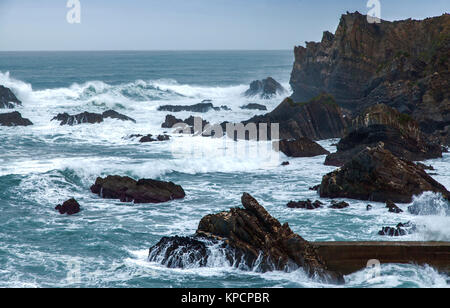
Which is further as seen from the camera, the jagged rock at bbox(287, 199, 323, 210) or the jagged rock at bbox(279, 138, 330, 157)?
the jagged rock at bbox(279, 138, 330, 157)

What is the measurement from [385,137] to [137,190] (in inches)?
566

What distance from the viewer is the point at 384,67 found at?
159 ft

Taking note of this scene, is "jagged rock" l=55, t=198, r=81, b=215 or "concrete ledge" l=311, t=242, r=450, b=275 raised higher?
"concrete ledge" l=311, t=242, r=450, b=275

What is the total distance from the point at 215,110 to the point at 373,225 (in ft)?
145

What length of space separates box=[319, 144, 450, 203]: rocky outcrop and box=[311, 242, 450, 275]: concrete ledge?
8.53 metres

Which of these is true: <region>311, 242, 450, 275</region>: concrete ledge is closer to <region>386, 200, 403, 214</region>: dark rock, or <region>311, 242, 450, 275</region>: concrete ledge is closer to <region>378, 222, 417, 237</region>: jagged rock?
<region>378, 222, 417, 237</region>: jagged rock

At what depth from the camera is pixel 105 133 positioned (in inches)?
1863

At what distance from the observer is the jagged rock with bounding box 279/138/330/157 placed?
35.6 m

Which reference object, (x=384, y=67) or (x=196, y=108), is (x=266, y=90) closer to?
(x=196, y=108)

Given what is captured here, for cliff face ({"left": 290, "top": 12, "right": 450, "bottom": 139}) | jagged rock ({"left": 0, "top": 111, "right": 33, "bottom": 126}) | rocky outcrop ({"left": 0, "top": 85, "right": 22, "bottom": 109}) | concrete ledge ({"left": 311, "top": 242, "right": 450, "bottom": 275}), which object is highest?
cliff face ({"left": 290, "top": 12, "right": 450, "bottom": 139})

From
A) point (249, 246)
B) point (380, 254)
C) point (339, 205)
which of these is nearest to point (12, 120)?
point (339, 205)

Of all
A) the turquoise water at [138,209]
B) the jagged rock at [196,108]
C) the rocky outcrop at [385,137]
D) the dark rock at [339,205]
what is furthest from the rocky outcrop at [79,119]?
the dark rock at [339,205]

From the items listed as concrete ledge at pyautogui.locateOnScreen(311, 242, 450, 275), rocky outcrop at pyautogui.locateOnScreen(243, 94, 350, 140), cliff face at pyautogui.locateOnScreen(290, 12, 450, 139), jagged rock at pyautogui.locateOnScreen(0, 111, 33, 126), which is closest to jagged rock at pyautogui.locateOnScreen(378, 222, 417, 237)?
concrete ledge at pyautogui.locateOnScreen(311, 242, 450, 275)

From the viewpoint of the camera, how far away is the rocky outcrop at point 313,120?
4138 cm
